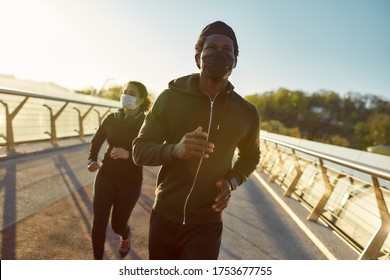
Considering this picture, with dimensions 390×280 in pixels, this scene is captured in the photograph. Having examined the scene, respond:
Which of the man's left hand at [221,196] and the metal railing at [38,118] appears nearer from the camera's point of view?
the man's left hand at [221,196]

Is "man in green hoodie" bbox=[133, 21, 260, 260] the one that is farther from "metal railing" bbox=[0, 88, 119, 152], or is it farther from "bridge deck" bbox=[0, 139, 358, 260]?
"metal railing" bbox=[0, 88, 119, 152]

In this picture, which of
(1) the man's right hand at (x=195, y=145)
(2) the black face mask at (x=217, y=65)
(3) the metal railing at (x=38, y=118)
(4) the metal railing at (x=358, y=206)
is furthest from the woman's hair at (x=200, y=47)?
(3) the metal railing at (x=38, y=118)

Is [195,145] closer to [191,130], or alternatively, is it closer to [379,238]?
[191,130]

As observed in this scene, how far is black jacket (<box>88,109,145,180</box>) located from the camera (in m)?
3.39

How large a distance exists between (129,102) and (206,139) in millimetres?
1938

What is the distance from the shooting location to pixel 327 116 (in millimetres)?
118375

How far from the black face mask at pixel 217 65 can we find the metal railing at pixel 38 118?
22.2 ft

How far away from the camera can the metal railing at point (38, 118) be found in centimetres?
804

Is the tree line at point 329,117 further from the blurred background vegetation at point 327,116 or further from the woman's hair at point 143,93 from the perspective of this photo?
the woman's hair at point 143,93

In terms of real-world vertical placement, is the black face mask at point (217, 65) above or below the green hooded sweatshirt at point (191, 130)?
above

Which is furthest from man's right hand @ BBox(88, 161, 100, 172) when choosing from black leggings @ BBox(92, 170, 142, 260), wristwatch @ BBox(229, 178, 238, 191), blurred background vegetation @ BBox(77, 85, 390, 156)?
blurred background vegetation @ BBox(77, 85, 390, 156)

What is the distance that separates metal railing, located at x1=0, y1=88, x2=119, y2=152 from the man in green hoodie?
661 cm

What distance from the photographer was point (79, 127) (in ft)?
43.5
